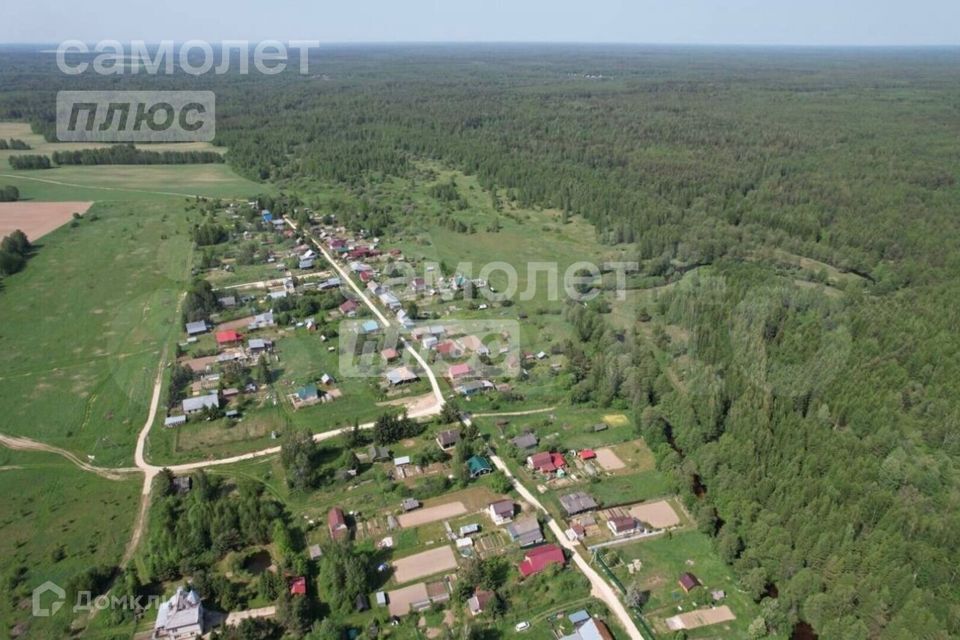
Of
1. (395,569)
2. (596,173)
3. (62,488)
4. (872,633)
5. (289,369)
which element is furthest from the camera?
(596,173)

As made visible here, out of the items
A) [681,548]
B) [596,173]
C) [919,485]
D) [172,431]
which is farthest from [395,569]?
[596,173]

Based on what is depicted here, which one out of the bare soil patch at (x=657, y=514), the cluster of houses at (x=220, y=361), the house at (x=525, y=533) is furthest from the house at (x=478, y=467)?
the cluster of houses at (x=220, y=361)

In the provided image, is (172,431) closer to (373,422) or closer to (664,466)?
(373,422)

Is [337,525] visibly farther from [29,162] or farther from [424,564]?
[29,162]

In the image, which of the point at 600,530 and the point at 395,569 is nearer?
the point at 395,569

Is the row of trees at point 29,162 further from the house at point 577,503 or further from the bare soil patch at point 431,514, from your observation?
the house at point 577,503

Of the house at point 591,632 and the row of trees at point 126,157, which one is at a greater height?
the row of trees at point 126,157

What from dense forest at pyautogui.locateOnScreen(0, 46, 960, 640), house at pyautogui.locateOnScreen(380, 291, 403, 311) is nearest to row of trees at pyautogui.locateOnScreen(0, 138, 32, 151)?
dense forest at pyautogui.locateOnScreen(0, 46, 960, 640)
